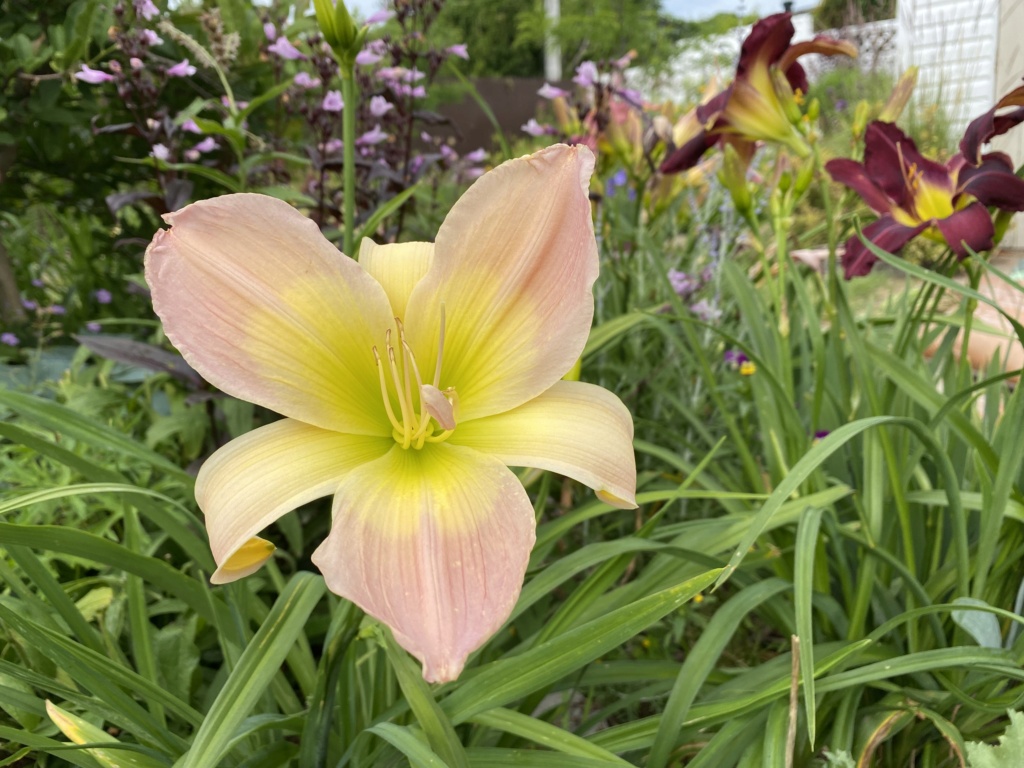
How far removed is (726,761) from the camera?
896mm

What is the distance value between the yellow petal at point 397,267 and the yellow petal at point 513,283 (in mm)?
44

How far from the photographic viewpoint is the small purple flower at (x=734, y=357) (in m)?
1.77

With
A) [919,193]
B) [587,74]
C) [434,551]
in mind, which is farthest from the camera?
[587,74]

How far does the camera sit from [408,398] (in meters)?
0.66

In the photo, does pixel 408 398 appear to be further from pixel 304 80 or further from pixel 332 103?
pixel 304 80

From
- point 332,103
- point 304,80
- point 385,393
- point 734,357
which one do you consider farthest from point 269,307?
point 734,357

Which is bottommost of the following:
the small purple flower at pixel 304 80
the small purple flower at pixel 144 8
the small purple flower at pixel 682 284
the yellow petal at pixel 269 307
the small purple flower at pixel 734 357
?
the small purple flower at pixel 734 357

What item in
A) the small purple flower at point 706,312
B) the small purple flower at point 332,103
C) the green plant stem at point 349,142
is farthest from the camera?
the small purple flower at point 706,312

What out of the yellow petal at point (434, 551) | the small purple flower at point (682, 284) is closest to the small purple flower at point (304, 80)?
the small purple flower at point (682, 284)

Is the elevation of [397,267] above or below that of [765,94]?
below

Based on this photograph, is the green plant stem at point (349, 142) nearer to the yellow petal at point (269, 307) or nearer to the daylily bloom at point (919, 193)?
the yellow petal at point (269, 307)

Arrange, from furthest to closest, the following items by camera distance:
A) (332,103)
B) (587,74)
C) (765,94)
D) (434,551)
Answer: (587,74), (332,103), (765,94), (434,551)

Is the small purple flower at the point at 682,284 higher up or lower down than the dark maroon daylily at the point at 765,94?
lower down

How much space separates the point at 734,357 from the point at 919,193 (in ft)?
2.30
